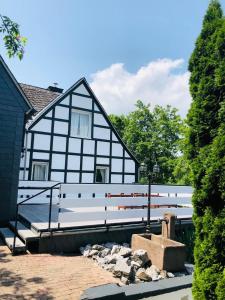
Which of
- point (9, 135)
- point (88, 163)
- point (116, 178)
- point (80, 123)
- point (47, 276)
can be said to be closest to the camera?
point (47, 276)

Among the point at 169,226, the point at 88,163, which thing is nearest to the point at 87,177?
the point at 88,163

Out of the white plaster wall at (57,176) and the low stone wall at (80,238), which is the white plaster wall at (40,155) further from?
the low stone wall at (80,238)

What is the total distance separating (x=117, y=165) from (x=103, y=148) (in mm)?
1414

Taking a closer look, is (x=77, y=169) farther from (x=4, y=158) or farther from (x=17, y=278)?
(x=17, y=278)

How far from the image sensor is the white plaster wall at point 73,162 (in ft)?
47.0

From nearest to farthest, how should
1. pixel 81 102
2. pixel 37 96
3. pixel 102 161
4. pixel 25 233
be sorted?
pixel 25 233, pixel 37 96, pixel 81 102, pixel 102 161

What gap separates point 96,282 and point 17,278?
145 centimetres

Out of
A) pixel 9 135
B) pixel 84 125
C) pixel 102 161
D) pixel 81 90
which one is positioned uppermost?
pixel 81 90

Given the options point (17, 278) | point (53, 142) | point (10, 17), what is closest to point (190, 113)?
point (10, 17)

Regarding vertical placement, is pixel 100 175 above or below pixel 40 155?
below

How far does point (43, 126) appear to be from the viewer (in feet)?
45.2

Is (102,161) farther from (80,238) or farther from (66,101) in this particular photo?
(80,238)

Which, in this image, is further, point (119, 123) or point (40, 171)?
point (119, 123)

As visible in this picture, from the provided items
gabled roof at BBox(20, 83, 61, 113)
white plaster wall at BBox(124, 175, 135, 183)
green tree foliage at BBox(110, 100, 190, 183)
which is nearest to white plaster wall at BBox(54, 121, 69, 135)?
gabled roof at BBox(20, 83, 61, 113)
